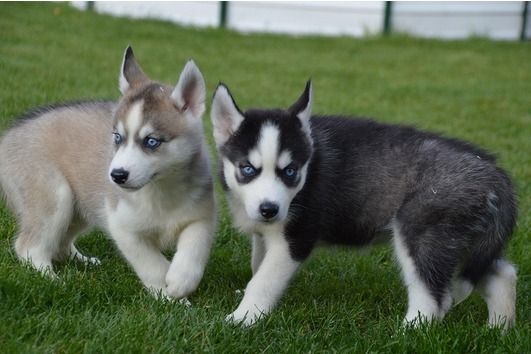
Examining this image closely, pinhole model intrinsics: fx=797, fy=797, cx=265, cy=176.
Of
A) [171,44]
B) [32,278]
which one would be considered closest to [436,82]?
[171,44]

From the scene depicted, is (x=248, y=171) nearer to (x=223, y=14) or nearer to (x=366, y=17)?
(x=223, y=14)

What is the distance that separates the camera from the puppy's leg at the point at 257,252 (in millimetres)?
4840

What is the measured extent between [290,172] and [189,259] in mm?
775

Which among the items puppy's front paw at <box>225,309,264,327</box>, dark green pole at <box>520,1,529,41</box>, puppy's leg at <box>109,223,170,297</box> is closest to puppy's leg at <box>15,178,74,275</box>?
puppy's leg at <box>109,223,170,297</box>

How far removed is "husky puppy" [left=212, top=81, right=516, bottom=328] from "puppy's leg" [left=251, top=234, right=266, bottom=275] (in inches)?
0.6

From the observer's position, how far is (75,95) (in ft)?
29.7

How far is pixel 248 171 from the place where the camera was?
4.30 meters

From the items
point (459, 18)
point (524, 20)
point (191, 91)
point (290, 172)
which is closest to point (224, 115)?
point (191, 91)

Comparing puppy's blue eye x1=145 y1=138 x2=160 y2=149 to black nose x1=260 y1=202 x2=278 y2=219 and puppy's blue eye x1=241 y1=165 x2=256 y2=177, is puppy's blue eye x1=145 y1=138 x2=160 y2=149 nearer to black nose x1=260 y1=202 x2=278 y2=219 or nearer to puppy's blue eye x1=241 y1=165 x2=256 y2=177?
puppy's blue eye x1=241 y1=165 x2=256 y2=177

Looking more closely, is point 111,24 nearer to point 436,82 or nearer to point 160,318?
point 436,82

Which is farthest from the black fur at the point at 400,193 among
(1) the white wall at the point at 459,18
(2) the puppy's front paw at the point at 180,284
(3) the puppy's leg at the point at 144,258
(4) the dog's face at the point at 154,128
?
(1) the white wall at the point at 459,18

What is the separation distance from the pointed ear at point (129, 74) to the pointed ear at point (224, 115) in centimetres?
62

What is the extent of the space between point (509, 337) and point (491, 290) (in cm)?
46

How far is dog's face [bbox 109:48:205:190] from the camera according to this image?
4.27m
